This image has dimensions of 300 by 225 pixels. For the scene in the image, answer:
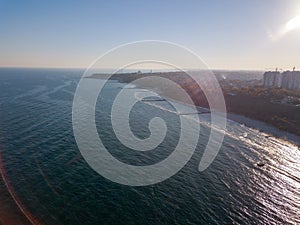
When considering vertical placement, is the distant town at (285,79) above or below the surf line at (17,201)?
above

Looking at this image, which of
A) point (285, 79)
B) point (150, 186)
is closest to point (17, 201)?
point (150, 186)

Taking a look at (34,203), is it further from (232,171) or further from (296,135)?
(296,135)

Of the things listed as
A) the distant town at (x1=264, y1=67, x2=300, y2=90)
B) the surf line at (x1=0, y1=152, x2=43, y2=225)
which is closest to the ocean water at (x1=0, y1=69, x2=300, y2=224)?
the surf line at (x1=0, y1=152, x2=43, y2=225)

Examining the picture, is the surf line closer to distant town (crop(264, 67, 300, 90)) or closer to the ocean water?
the ocean water

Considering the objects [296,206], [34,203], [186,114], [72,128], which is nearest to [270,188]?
[296,206]

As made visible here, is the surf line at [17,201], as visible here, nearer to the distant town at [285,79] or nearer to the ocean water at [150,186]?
the ocean water at [150,186]

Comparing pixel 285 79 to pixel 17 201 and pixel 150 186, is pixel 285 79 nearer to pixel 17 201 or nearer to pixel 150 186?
pixel 150 186

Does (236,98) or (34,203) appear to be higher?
(236,98)

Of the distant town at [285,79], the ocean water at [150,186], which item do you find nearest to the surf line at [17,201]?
the ocean water at [150,186]

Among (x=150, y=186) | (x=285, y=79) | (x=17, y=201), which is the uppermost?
(x=285, y=79)
